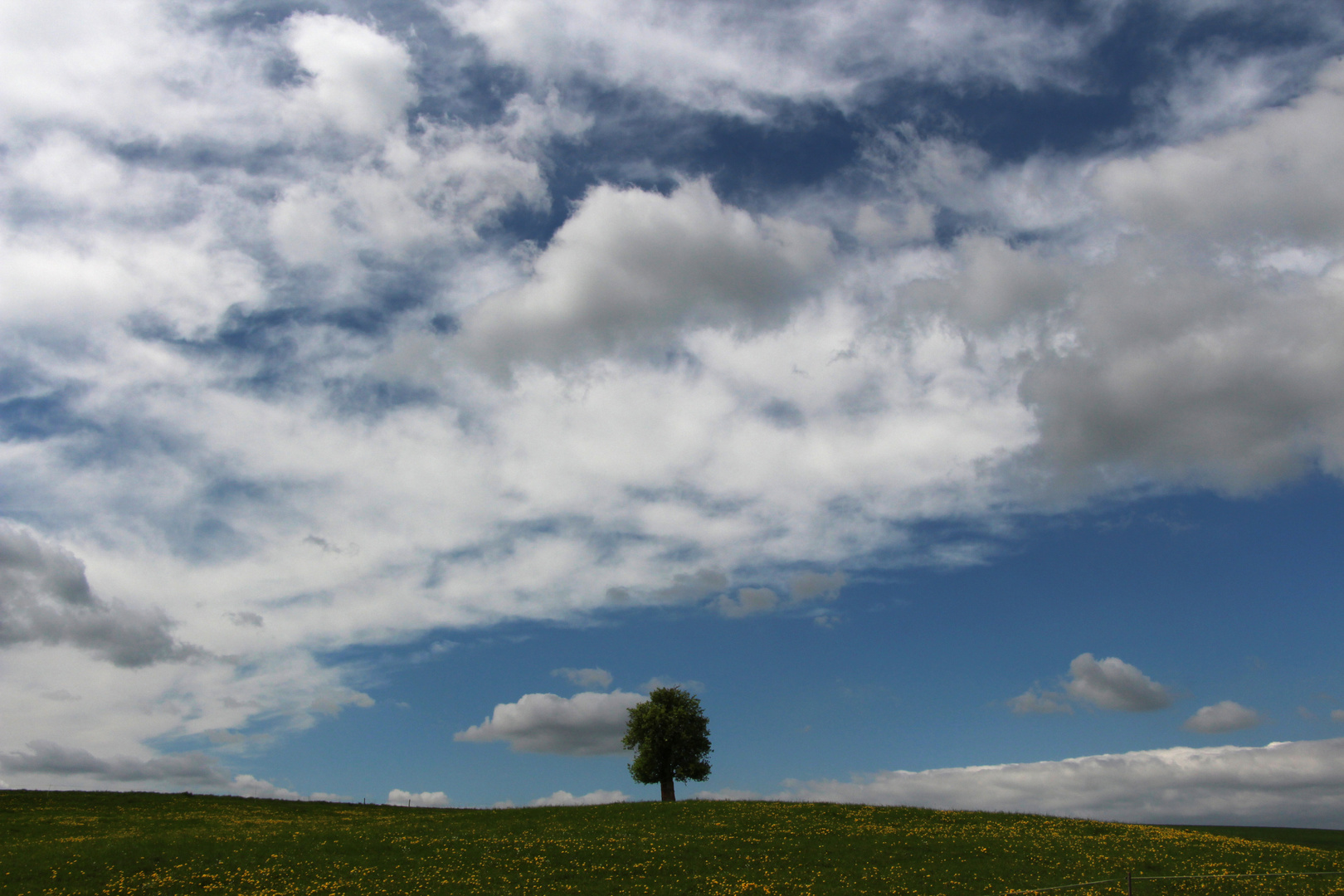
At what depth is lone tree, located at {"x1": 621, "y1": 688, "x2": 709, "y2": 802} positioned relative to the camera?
73.9 m

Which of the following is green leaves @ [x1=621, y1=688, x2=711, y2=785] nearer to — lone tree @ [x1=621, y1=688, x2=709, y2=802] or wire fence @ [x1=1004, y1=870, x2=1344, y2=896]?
lone tree @ [x1=621, y1=688, x2=709, y2=802]

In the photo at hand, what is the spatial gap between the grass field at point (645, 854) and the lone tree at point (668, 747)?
13.9 metres

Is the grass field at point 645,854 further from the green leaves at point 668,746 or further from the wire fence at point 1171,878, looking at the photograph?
the green leaves at point 668,746

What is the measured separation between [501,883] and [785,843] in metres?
16.3

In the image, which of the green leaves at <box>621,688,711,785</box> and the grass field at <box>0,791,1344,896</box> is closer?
the grass field at <box>0,791,1344,896</box>

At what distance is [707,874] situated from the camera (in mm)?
39469

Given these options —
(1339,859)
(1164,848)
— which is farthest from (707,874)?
(1339,859)

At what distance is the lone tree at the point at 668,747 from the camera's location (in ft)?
243

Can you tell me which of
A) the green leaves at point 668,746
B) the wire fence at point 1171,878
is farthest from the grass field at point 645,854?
the green leaves at point 668,746

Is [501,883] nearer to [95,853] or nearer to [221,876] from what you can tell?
[221,876]

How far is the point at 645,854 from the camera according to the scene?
4359 cm

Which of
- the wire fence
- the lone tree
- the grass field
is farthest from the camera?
the lone tree

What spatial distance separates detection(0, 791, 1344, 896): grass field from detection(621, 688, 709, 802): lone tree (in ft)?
45.6

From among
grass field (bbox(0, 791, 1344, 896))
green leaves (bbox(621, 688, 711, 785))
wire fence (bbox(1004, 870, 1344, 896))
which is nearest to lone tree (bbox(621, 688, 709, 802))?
green leaves (bbox(621, 688, 711, 785))
